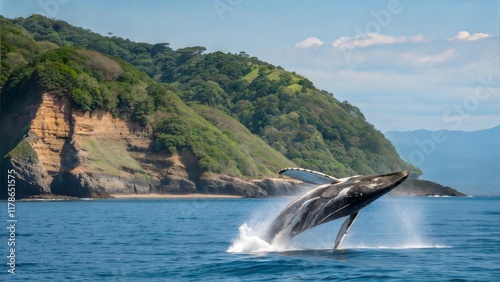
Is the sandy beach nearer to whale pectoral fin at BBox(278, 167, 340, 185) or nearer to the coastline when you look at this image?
the coastline

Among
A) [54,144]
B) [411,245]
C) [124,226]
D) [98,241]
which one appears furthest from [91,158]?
→ [411,245]

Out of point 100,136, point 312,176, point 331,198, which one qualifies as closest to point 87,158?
point 100,136

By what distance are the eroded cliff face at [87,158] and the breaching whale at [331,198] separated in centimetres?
10289

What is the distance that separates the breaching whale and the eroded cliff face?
4051 inches

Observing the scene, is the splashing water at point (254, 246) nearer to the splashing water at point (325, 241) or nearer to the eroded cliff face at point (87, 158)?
the splashing water at point (325, 241)

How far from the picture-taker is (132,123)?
15288cm

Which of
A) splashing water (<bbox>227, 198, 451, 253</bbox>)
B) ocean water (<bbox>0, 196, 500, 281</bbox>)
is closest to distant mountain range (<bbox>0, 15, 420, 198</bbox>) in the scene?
ocean water (<bbox>0, 196, 500, 281</bbox>)

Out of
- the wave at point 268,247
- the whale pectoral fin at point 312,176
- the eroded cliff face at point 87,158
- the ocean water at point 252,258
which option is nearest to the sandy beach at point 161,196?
the eroded cliff face at point 87,158

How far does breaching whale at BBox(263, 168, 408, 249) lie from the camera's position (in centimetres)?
2936

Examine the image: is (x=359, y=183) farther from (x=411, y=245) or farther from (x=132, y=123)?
(x=132, y=123)

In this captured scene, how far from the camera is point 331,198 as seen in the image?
3020 cm

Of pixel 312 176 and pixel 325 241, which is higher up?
pixel 312 176

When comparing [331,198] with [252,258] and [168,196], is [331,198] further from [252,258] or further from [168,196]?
[168,196]

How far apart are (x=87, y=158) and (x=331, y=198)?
11007 cm
